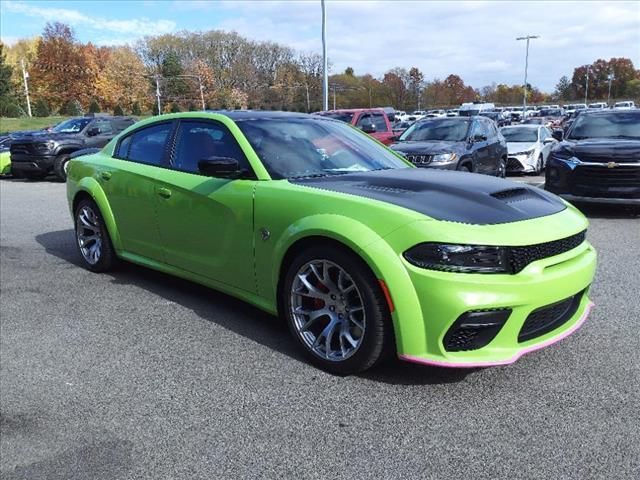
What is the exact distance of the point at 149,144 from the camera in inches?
203

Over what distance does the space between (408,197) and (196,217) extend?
173cm

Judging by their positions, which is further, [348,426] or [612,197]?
[612,197]

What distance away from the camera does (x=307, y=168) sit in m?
4.11

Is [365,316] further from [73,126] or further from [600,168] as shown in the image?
[73,126]

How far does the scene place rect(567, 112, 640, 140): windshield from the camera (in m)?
9.36

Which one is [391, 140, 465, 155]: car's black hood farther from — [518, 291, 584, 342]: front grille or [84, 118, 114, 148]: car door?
[84, 118, 114, 148]: car door

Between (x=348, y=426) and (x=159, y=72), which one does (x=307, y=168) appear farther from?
(x=159, y=72)

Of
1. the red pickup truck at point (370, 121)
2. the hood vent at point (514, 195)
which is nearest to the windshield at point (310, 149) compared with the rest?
the hood vent at point (514, 195)

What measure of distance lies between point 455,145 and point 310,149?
6.89 metres

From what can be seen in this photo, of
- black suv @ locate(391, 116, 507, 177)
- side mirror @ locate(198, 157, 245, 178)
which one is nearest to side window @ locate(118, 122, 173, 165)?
side mirror @ locate(198, 157, 245, 178)

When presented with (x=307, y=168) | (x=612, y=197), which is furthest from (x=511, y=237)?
(x=612, y=197)

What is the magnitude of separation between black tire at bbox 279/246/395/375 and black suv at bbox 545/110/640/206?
6.38 metres

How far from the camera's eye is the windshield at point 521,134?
53.4ft

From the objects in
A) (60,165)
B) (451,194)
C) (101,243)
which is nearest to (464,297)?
(451,194)
